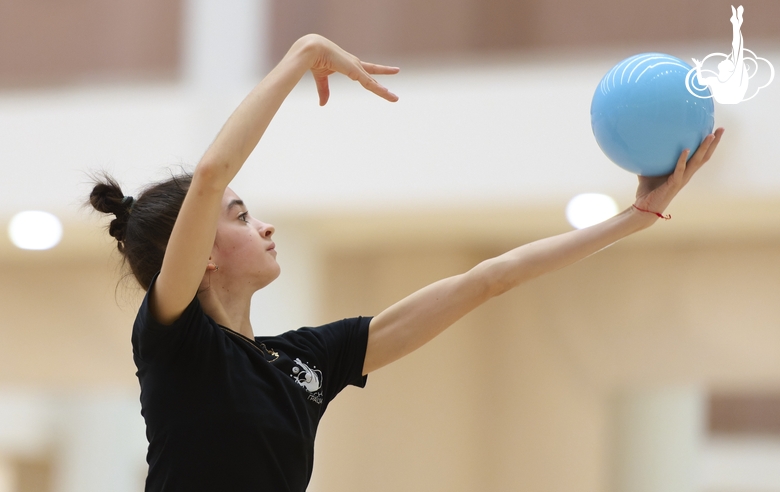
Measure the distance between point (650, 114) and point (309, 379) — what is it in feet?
2.42

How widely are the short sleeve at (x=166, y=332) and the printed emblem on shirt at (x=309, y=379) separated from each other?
20 cm

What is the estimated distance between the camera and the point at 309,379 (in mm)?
1515

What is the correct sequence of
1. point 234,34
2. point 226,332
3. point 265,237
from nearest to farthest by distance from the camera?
1. point 226,332
2. point 265,237
3. point 234,34

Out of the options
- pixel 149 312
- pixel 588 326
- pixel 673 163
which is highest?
pixel 588 326

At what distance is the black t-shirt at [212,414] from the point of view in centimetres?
133

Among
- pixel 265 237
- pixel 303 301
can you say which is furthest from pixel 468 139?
pixel 265 237

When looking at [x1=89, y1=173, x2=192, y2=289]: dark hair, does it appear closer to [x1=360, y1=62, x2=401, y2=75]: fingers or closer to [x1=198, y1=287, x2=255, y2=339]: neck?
[x1=198, y1=287, x2=255, y2=339]: neck

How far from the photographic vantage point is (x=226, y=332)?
1.45 m

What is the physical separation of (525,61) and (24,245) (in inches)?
108

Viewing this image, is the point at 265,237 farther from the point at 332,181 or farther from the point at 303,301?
the point at 303,301

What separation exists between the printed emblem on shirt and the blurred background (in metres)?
2.35

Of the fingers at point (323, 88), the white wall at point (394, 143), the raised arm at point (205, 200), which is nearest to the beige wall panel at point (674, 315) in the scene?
the white wall at point (394, 143)

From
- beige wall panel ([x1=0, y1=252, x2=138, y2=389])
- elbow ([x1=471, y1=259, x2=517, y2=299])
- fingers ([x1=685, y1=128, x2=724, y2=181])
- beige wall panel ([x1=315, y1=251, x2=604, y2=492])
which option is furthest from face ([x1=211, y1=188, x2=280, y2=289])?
beige wall panel ([x1=0, y1=252, x2=138, y2=389])

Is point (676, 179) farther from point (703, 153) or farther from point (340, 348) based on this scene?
point (340, 348)
